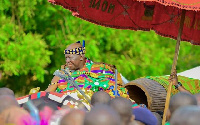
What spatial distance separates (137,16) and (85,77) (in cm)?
161

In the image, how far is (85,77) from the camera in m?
5.47

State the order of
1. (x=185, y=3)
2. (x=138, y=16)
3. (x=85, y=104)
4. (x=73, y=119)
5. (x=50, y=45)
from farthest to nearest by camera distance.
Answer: (x=50, y=45)
(x=138, y=16)
(x=85, y=104)
(x=185, y=3)
(x=73, y=119)

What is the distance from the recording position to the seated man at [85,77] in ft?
17.3

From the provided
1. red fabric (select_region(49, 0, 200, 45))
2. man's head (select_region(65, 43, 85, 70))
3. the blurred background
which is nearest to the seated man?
man's head (select_region(65, 43, 85, 70))

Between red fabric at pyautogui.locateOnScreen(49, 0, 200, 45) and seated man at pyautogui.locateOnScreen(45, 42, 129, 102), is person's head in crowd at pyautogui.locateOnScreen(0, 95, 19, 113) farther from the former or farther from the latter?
red fabric at pyautogui.locateOnScreen(49, 0, 200, 45)

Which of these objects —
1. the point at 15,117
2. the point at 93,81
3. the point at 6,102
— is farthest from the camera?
the point at 93,81

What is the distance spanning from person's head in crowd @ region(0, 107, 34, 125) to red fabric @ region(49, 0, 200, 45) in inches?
139

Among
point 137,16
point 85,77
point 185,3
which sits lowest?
point 85,77

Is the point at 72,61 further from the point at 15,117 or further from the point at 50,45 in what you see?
the point at 50,45

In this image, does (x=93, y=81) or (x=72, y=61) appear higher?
(x=72, y=61)

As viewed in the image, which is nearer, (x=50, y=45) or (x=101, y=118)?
(x=101, y=118)

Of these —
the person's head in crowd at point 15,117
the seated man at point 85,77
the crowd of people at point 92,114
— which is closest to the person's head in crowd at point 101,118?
the crowd of people at point 92,114

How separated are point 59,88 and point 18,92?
4513 mm

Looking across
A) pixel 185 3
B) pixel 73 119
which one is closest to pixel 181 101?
pixel 73 119
